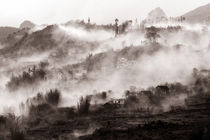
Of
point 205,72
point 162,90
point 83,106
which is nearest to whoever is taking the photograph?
point 83,106

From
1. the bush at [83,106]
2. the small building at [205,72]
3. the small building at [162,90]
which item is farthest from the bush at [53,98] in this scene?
the small building at [205,72]

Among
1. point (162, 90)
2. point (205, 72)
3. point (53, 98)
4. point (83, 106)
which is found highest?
point (205, 72)

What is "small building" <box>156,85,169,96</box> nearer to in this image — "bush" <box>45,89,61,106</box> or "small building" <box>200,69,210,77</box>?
"small building" <box>200,69,210,77</box>

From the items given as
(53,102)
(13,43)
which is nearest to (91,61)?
(53,102)

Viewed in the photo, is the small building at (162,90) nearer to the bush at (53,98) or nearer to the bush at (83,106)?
the bush at (83,106)

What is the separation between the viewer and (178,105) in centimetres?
4281

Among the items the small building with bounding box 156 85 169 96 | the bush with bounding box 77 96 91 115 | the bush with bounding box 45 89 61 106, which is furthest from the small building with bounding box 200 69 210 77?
the bush with bounding box 45 89 61 106

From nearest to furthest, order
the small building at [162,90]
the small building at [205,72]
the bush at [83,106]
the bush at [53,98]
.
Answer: the bush at [83,106] → the bush at [53,98] → the small building at [162,90] → the small building at [205,72]

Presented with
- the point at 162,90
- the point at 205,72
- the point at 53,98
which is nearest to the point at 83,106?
the point at 53,98

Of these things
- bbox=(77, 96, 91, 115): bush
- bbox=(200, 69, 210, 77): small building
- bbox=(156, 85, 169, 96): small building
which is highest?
bbox=(200, 69, 210, 77): small building

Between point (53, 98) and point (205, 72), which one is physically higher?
point (205, 72)

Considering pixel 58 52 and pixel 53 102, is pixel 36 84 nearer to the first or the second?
pixel 53 102

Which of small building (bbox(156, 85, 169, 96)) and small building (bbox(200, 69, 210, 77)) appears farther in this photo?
small building (bbox(200, 69, 210, 77))

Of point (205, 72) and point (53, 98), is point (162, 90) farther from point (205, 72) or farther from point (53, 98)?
point (53, 98)
